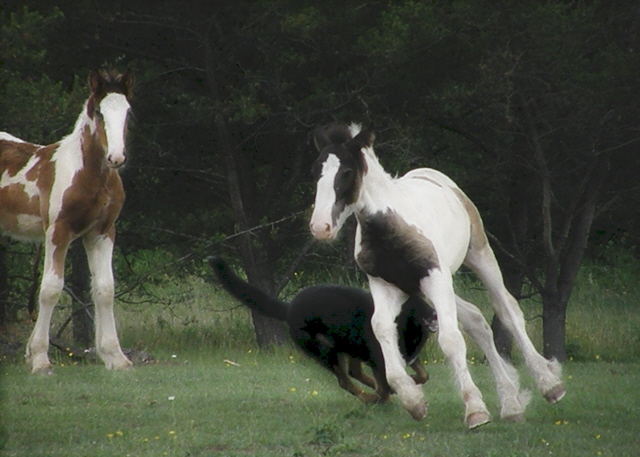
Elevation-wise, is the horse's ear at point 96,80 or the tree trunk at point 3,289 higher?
the horse's ear at point 96,80

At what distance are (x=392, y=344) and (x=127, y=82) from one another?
13.4ft

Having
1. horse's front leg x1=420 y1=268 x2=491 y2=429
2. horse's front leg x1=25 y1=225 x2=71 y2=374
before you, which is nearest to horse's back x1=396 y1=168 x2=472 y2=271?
horse's front leg x1=420 y1=268 x2=491 y2=429

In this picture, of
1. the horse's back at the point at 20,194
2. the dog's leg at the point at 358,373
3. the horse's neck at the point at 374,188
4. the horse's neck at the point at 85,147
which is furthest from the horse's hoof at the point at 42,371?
the horse's neck at the point at 374,188

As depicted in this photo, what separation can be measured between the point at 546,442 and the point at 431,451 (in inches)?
32.7

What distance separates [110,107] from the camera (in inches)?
368

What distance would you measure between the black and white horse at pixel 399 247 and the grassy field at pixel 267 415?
0.31 meters

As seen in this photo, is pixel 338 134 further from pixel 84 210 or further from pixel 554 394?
pixel 84 210

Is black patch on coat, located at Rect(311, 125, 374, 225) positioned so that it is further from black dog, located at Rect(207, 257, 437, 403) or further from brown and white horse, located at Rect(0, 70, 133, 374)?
brown and white horse, located at Rect(0, 70, 133, 374)

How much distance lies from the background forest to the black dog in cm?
537

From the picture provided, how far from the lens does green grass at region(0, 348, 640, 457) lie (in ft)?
21.0

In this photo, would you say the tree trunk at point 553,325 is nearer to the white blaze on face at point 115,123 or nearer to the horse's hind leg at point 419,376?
the horse's hind leg at point 419,376

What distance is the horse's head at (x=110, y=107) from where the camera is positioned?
913 centimetres

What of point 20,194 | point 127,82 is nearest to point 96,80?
point 127,82

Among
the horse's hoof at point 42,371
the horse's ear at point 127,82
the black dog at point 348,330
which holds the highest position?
the horse's ear at point 127,82
